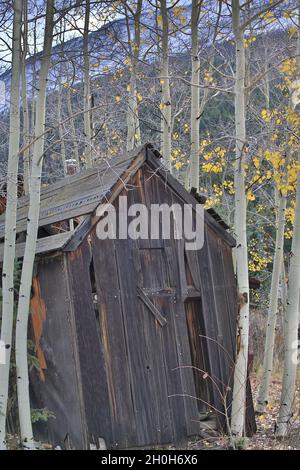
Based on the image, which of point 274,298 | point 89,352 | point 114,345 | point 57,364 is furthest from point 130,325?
point 274,298

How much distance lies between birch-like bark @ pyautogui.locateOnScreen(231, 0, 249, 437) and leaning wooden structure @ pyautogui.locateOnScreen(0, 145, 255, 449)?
459 mm

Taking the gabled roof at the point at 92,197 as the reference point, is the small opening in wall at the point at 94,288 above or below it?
below

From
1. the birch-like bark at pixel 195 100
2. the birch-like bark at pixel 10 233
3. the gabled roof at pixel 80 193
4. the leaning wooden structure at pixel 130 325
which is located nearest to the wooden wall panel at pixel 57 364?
the leaning wooden structure at pixel 130 325

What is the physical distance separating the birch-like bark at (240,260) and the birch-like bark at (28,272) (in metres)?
2.60

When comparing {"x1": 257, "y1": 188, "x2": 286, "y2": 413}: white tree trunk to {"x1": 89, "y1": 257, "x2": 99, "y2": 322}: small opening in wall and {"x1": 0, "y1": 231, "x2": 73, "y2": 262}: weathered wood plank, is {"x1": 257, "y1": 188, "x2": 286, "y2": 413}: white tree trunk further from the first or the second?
{"x1": 0, "y1": 231, "x2": 73, "y2": 262}: weathered wood plank

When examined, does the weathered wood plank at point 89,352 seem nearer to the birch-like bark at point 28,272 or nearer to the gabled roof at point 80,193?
the gabled roof at point 80,193

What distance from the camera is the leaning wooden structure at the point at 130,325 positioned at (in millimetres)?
7902

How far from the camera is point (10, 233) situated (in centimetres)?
676

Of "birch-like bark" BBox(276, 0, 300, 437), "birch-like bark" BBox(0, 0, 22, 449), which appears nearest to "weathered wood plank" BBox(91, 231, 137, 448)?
"birch-like bark" BBox(0, 0, 22, 449)

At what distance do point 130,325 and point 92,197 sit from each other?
1959 millimetres

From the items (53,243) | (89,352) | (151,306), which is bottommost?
(89,352)

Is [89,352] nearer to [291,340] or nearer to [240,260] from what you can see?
[240,260]
